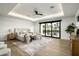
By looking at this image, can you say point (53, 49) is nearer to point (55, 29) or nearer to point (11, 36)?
point (55, 29)

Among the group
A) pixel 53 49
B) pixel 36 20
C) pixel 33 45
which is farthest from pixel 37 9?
pixel 53 49

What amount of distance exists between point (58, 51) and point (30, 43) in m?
0.75

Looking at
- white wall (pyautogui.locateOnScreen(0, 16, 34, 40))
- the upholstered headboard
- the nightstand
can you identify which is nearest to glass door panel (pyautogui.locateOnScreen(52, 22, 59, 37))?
white wall (pyautogui.locateOnScreen(0, 16, 34, 40))

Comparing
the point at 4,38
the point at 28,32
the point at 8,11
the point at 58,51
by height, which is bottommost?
the point at 58,51

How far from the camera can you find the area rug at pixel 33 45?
6.84 feet

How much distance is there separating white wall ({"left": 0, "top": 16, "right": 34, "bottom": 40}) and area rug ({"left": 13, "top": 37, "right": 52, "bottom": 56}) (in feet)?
1.32

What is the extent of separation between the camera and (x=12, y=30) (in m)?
2.16

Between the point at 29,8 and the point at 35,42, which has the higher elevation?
the point at 29,8

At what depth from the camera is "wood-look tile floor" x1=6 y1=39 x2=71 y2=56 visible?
6.78 ft

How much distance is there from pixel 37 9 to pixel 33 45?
3.07 feet

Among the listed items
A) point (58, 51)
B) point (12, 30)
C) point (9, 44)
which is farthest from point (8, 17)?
point (58, 51)

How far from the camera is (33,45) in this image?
7.09 ft

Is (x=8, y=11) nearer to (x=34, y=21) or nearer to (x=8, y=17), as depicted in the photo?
(x=8, y=17)

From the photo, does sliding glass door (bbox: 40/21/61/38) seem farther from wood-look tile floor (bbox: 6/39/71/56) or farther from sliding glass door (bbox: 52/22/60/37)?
wood-look tile floor (bbox: 6/39/71/56)
